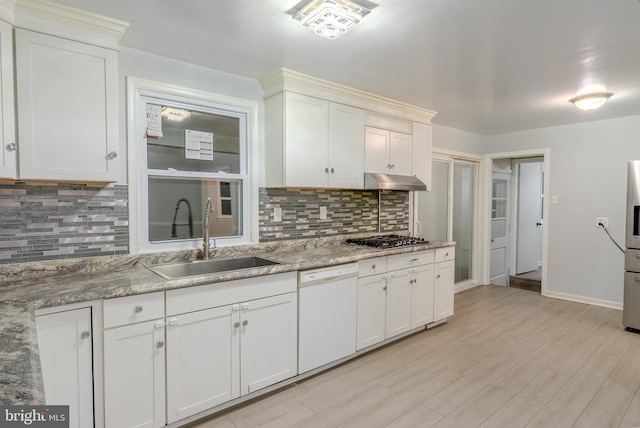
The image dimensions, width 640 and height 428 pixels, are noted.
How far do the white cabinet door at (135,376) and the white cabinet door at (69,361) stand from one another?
0.08 metres

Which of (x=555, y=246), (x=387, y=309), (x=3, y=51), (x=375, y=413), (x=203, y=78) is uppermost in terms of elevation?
(x=203, y=78)

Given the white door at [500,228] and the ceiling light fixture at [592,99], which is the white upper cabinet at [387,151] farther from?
the white door at [500,228]

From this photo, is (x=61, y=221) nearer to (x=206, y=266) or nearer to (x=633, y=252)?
(x=206, y=266)

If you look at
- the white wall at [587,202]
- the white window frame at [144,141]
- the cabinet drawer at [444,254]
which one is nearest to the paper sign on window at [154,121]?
the white window frame at [144,141]

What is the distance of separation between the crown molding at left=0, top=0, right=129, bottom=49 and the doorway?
502 cm

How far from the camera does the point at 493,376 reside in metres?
2.63

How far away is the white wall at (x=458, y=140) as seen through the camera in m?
4.57

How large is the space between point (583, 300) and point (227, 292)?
15.4 feet

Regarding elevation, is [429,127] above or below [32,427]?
above

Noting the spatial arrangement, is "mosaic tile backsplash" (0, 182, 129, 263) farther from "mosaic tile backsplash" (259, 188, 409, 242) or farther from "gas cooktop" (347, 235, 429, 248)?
"gas cooktop" (347, 235, 429, 248)

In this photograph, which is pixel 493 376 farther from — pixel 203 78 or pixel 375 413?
pixel 203 78

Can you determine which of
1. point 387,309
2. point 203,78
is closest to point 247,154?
point 203,78

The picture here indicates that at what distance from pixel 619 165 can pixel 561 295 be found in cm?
180

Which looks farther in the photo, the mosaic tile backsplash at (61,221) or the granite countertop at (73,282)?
the mosaic tile backsplash at (61,221)
